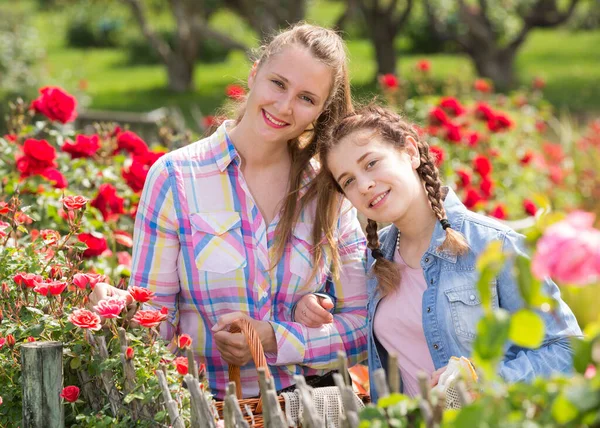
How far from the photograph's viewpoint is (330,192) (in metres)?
2.71

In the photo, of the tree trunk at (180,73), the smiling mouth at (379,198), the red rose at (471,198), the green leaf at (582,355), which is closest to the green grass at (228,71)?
the tree trunk at (180,73)

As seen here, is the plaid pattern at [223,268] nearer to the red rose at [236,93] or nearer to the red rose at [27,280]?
the red rose at [236,93]

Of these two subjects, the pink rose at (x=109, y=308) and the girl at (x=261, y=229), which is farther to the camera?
the girl at (x=261, y=229)

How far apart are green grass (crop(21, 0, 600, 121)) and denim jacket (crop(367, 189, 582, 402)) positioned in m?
8.62

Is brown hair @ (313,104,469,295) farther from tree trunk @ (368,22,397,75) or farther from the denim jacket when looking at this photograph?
tree trunk @ (368,22,397,75)

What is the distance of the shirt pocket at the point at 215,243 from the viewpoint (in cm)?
266

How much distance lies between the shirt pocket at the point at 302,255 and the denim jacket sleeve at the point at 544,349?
1.97ft

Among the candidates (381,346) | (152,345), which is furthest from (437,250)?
(152,345)

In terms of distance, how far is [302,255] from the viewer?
2.72m

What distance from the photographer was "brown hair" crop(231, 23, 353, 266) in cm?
265

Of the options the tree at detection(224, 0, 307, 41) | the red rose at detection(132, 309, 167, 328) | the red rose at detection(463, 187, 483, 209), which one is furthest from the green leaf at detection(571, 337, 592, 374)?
the tree at detection(224, 0, 307, 41)

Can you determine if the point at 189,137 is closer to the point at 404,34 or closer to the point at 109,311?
the point at 109,311

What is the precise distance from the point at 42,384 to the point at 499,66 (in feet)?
43.3

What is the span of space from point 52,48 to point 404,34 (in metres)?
9.01
